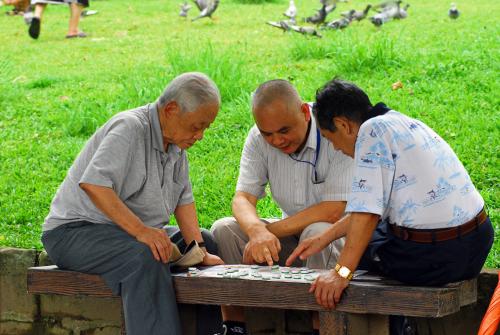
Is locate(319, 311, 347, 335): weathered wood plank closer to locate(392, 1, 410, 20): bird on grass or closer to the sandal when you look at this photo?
locate(392, 1, 410, 20): bird on grass

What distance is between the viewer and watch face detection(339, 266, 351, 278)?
4129mm

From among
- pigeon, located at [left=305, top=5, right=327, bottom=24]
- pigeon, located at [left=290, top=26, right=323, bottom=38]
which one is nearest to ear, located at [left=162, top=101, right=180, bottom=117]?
pigeon, located at [left=290, top=26, right=323, bottom=38]

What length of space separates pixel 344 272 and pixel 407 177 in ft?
1.56

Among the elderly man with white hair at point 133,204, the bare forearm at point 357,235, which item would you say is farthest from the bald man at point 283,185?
the bare forearm at point 357,235

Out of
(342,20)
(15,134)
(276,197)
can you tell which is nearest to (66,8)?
(342,20)

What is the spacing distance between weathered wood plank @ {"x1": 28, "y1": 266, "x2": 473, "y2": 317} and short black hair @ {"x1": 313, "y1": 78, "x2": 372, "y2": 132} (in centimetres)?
72

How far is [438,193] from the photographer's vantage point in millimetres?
4113

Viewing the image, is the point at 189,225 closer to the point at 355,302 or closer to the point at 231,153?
the point at 355,302

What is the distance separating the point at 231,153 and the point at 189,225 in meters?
2.33

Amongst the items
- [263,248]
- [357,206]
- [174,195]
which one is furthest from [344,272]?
[174,195]

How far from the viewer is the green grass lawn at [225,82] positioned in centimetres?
682

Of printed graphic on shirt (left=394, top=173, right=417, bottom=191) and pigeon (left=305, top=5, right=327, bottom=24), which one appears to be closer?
printed graphic on shirt (left=394, top=173, right=417, bottom=191)

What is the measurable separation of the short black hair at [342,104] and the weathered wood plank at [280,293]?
72 centimetres

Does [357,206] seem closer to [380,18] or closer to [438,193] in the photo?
[438,193]
